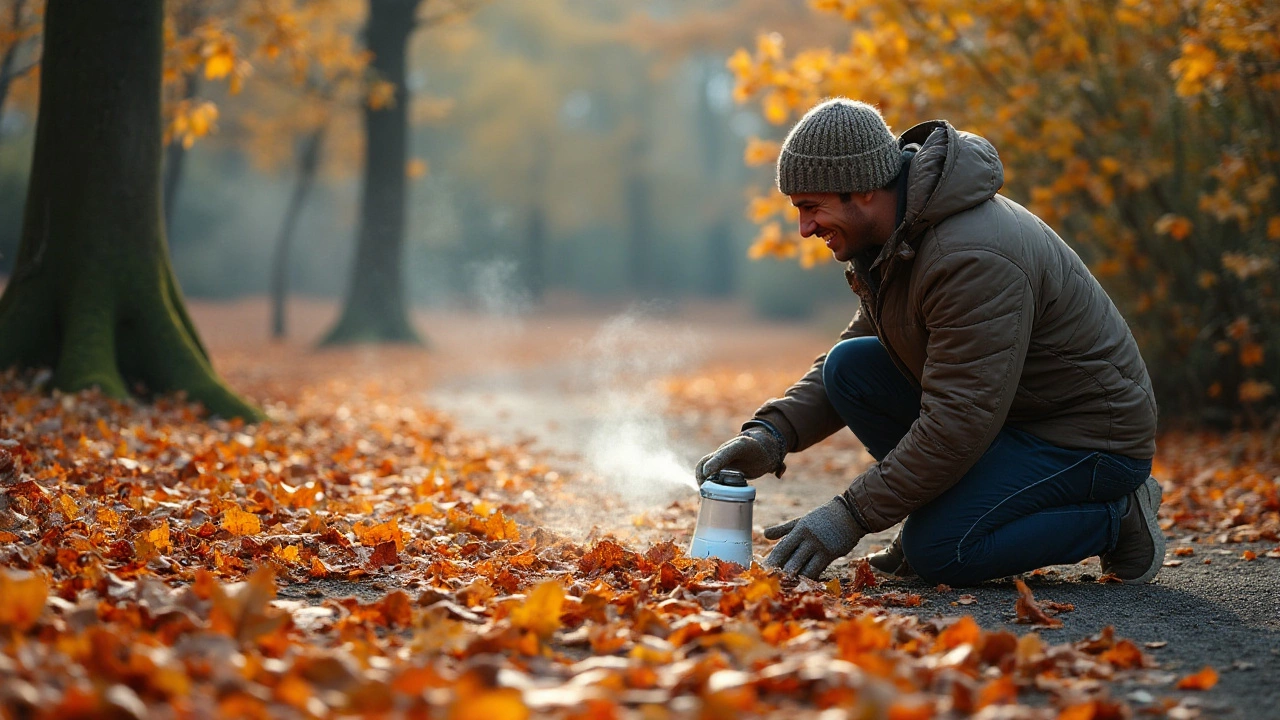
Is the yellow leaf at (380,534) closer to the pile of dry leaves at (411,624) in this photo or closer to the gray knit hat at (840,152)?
the pile of dry leaves at (411,624)

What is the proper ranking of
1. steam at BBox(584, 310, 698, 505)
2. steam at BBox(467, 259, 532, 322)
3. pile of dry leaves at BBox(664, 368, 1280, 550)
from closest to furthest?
pile of dry leaves at BBox(664, 368, 1280, 550) < steam at BBox(584, 310, 698, 505) < steam at BBox(467, 259, 532, 322)

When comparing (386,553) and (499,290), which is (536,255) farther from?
(386,553)

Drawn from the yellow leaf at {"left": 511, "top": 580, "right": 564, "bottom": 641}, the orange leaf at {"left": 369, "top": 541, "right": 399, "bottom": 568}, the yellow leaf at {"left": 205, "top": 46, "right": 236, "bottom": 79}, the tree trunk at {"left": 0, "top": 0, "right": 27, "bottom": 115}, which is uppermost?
the tree trunk at {"left": 0, "top": 0, "right": 27, "bottom": 115}

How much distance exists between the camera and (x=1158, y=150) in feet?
23.1

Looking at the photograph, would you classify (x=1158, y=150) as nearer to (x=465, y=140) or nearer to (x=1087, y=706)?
(x=1087, y=706)

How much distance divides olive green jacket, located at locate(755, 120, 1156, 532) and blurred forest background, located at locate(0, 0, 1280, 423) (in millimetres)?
2679

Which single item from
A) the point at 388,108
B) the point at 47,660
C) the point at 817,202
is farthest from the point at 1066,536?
the point at 388,108

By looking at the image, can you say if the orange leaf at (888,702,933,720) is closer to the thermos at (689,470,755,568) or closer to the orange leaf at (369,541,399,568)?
the thermos at (689,470,755,568)

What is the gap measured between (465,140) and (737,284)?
1319 centimetres

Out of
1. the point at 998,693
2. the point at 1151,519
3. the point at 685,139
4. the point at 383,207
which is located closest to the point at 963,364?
the point at 1151,519

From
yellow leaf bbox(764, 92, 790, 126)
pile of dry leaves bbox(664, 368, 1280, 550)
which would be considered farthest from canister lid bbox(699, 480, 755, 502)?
yellow leaf bbox(764, 92, 790, 126)

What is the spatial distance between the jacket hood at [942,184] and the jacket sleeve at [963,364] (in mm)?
142

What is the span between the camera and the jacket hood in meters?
3.05

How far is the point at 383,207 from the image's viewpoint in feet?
57.5
